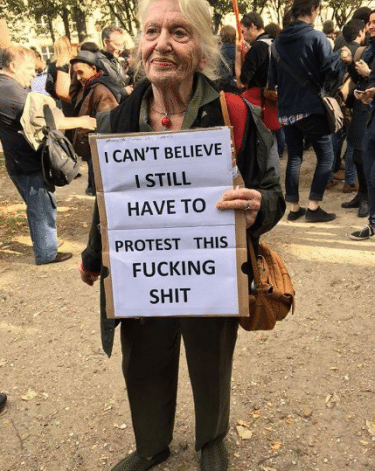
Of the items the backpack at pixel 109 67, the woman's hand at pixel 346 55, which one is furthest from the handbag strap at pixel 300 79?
the backpack at pixel 109 67

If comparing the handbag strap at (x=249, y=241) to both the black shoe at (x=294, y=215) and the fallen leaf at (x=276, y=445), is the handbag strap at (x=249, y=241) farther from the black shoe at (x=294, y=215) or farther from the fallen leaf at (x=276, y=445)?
the black shoe at (x=294, y=215)

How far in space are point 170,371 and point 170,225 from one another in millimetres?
891

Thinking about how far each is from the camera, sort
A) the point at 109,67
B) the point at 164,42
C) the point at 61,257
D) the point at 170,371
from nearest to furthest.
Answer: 1. the point at 164,42
2. the point at 170,371
3. the point at 61,257
4. the point at 109,67

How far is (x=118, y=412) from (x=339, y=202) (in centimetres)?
409

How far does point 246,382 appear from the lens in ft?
10.3

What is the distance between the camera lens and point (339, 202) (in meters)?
6.01

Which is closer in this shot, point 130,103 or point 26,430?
point 130,103

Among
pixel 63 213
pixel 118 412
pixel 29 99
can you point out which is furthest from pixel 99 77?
pixel 118 412

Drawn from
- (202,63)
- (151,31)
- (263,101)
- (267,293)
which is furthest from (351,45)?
(267,293)

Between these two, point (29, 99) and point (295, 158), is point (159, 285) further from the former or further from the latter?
point (295, 158)

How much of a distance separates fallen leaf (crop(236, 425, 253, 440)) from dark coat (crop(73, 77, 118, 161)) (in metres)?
3.68

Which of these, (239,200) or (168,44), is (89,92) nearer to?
(168,44)

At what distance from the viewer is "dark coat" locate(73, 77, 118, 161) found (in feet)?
17.6

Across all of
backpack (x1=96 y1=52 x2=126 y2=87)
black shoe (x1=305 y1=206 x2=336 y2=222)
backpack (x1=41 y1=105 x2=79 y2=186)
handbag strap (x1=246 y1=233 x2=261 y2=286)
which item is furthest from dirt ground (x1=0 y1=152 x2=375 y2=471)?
backpack (x1=96 y1=52 x2=126 y2=87)
